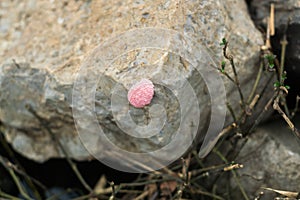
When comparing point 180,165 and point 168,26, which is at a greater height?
point 168,26

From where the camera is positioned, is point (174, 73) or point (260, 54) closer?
point (174, 73)

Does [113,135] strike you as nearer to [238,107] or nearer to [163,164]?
[163,164]

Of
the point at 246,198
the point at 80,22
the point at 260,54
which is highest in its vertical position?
the point at 80,22

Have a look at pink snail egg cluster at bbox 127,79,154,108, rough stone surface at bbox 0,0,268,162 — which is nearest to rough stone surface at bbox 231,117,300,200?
rough stone surface at bbox 0,0,268,162

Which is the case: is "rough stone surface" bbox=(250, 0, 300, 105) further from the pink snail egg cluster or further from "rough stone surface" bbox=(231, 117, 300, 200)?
the pink snail egg cluster

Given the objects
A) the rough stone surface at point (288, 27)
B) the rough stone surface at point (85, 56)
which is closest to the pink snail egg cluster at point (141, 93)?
the rough stone surface at point (85, 56)

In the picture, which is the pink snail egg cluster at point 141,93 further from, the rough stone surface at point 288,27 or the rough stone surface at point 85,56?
the rough stone surface at point 288,27

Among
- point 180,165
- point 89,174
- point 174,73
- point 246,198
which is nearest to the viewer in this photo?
point 174,73

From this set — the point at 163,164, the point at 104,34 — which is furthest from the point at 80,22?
the point at 163,164
